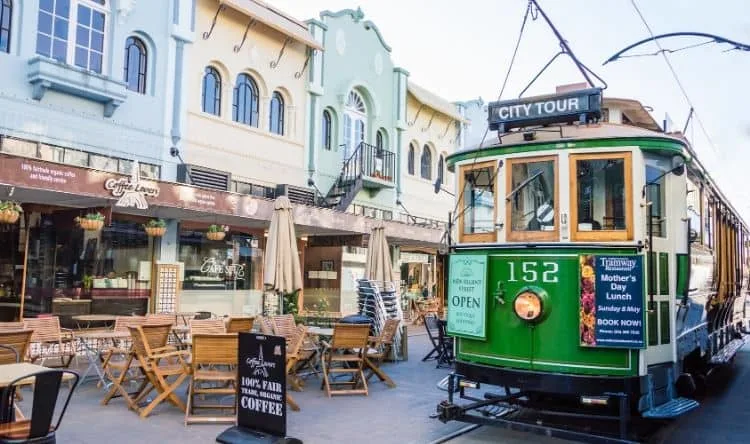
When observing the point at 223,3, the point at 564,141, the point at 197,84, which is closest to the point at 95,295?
the point at 197,84

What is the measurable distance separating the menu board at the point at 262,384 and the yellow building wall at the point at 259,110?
32.0 ft

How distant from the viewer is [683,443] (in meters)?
6.89

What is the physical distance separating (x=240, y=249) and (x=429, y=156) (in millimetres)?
10784

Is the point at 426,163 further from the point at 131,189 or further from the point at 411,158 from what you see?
the point at 131,189

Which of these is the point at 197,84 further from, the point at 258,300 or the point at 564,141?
the point at 564,141

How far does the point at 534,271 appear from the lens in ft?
19.7

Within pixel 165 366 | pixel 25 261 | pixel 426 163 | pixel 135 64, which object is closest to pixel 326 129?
pixel 426 163

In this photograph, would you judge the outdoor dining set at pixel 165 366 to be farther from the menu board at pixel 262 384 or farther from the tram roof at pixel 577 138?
the tram roof at pixel 577 138

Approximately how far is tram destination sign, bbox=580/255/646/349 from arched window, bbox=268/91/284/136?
43.2 ft

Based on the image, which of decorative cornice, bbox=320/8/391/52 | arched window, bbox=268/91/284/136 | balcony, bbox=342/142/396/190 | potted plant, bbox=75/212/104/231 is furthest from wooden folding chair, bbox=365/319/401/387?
decorative cornice, bbox=320/8/391/52

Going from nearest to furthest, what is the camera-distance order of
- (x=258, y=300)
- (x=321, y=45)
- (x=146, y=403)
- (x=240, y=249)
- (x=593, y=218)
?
(x=593, y=218) → (x=146, y=403) → (x=258, y=300) → (x=240, y=249) → (x=321, y=45)

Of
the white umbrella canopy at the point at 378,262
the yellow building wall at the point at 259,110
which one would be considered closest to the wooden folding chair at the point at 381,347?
the white umbrella canopy at the point at 378,262

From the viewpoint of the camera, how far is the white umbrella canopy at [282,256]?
11078 mm

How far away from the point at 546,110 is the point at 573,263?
1.53 metres
